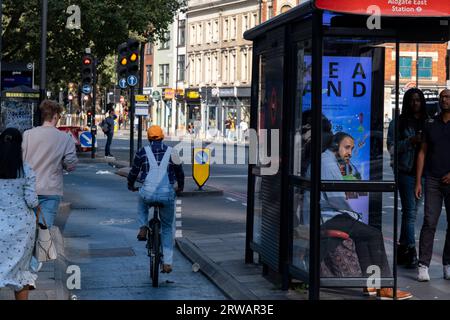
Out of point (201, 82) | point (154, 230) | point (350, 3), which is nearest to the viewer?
point (350, 3)

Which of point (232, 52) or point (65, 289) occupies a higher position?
point (232, 52)

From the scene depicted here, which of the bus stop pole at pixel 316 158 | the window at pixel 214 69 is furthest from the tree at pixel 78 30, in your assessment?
the window at pixel 214 69

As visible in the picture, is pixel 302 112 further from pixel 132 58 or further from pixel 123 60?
pixel 123 60

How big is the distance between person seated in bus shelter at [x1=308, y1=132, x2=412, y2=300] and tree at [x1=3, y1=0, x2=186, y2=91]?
2965 centimetres

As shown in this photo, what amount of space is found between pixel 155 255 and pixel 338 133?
2.55 metres

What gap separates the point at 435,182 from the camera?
10.1 metres

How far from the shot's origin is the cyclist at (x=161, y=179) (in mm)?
10469

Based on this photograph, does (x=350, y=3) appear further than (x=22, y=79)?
No

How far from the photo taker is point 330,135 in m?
8.69

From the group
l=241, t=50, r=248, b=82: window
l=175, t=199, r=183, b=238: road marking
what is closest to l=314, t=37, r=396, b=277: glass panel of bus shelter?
l=175, t=199, r=183, b=238: road marking

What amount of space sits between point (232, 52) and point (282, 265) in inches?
2904

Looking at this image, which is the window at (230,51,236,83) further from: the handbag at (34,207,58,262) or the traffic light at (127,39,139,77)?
the handbag at (34,207,58,262)
